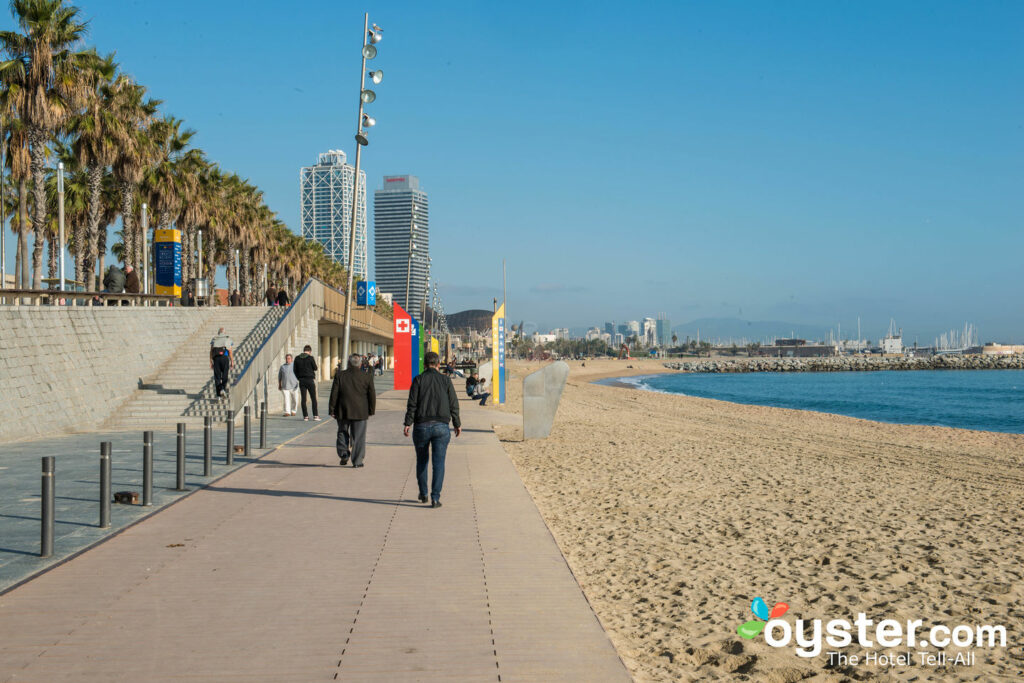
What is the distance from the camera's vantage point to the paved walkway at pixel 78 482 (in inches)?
270

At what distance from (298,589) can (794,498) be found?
7.56 m

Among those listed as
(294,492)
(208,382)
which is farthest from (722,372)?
(294,492)

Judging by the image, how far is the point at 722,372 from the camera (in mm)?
143875

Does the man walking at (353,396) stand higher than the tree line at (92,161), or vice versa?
the tree line at (92,161)

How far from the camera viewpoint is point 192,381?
2202cm

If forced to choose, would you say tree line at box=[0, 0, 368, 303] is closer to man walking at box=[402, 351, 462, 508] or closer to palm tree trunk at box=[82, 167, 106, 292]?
palm tree trunk at box=[82, 167, 106, 292]

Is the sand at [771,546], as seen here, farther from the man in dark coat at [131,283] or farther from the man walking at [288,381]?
the man in dark coat at [131,283]

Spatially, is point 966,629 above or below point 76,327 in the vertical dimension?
below

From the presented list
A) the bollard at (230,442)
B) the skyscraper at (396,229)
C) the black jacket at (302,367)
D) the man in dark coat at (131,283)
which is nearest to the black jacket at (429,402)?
the bollard at (230,442)

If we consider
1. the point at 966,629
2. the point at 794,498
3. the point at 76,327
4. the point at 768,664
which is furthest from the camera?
the point at 76,327

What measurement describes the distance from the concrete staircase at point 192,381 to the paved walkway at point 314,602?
801cm

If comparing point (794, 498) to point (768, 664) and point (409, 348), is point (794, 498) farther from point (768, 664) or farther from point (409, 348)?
point (409, 348)

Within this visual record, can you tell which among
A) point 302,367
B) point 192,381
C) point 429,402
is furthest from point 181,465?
point 192,381

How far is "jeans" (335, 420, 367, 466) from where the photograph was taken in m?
11.8
